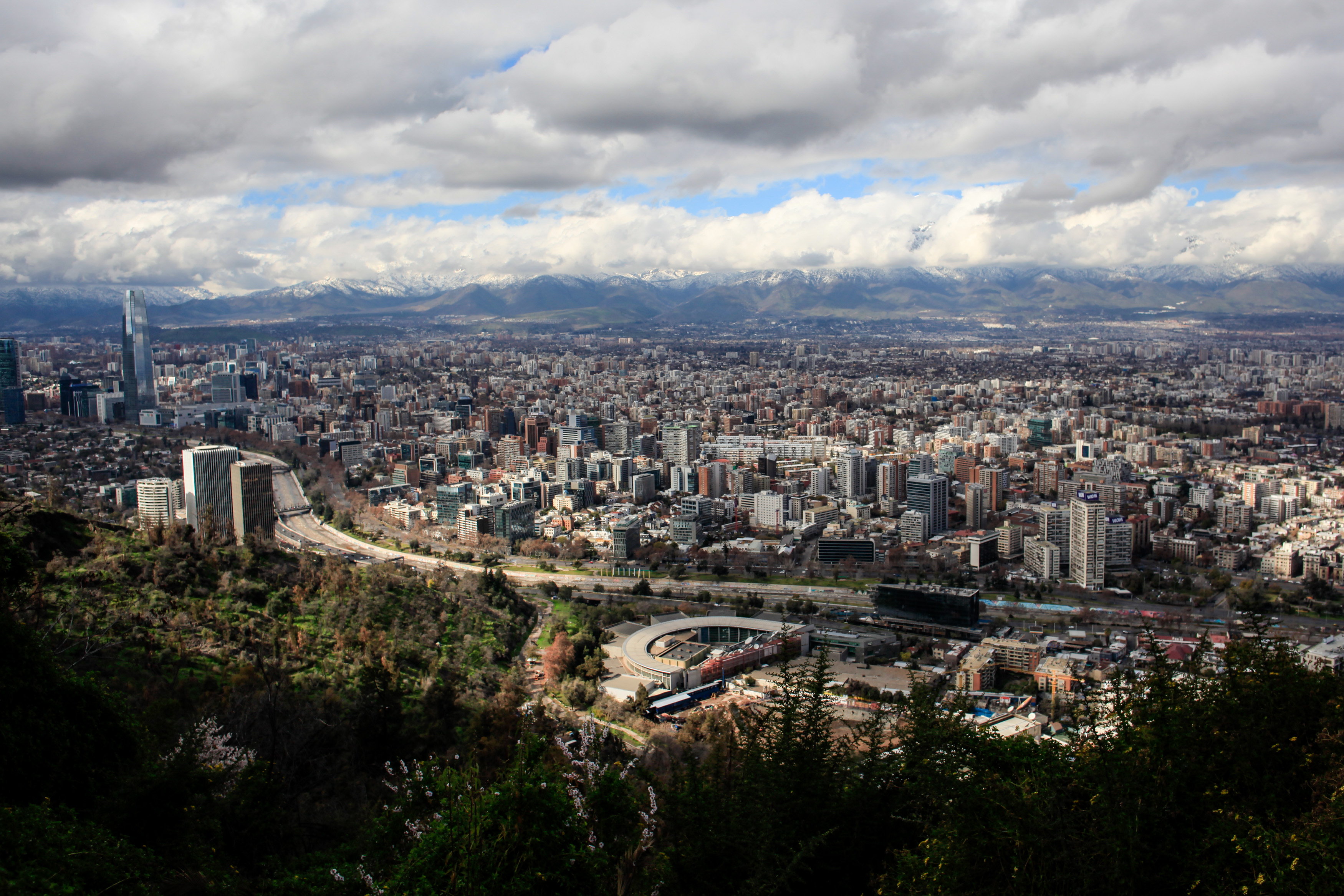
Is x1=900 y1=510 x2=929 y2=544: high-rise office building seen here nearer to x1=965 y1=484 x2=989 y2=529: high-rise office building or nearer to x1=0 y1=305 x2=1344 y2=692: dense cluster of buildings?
x1=0 y1=305 x2=1344 y2=692: dense cluster of buildings

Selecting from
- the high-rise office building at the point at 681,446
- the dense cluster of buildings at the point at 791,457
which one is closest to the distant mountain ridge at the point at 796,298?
the dense cluster of buildings at the point at 791,457

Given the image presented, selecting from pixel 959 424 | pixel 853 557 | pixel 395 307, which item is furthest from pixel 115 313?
pixel 853 557

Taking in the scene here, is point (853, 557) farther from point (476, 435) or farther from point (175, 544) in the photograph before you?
point (476, 435)

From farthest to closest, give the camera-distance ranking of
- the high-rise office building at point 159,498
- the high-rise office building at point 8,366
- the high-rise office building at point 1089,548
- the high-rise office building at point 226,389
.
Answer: the high-rise office building at point 226,389
the high-rise office building at point 8,366
the high-rise office building at point 159,498
the high-rise office building at point 1089,548

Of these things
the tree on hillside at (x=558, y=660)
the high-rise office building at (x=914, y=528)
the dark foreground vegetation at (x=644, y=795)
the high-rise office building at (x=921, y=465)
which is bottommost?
the high-rise office building at (x=914, y=528)

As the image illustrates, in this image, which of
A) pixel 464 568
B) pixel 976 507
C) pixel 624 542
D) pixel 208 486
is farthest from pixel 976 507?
pixel 208 486

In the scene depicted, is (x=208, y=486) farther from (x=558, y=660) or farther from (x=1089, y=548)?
(x=1089, y=548)

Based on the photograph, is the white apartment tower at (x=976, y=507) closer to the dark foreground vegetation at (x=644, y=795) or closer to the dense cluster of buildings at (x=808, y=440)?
the dense cluster of buildings at (x=808, y=440)
